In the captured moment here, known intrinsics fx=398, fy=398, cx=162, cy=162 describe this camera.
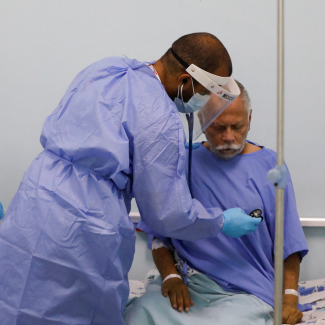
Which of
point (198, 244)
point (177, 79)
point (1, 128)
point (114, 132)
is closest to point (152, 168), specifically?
point (114, 132)

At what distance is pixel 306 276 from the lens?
1898 mm

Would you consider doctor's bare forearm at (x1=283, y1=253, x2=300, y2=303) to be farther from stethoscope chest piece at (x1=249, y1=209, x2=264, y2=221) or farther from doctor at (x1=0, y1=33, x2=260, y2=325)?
doctor at (x1=0, y1=33, x2=260, y2=325)

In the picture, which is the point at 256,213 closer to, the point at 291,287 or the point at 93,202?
the point at 291,287

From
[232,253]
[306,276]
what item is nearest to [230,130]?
[232,253]

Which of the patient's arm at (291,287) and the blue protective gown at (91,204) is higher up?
the blue protective gown at (91,204)

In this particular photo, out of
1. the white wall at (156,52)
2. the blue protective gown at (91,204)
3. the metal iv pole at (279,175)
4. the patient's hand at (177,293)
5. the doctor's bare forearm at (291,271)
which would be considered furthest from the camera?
the white wall at (156,52)

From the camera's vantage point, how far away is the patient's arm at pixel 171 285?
54.7 inches

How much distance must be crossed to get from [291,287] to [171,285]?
17.6 inches

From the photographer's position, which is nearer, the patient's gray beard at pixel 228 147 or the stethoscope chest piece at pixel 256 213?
the stethoscope chest piece at pixel 256 213

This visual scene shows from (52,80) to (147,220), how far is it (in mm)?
1065

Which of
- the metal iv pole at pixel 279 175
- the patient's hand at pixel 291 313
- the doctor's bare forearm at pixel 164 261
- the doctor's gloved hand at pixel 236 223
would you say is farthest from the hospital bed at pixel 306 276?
the metal iv pole at pixel 279 175

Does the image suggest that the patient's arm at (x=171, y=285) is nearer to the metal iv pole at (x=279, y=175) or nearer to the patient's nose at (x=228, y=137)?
the patient's nose at (x=228, y=137)

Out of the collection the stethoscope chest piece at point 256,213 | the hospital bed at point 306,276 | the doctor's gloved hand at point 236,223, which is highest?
the doctor's gloved hand at point 236,223

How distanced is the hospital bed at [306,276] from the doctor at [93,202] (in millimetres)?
531
